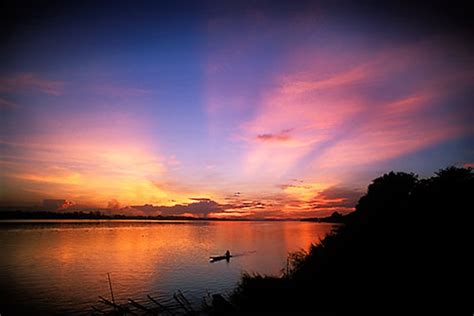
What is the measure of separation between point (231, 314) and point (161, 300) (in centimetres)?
1543

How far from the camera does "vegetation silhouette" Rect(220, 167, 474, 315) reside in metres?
15.5

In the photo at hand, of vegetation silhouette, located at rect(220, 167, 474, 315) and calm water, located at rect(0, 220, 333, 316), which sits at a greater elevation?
vegetation silhouette, located at rect(220, 167, 474, 315)

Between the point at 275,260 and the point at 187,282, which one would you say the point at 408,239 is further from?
the point at 275,260

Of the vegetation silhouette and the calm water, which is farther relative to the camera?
the calm water

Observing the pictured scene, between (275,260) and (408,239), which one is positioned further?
(275,260)

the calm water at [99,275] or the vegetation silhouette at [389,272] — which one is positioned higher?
the vegetation silhouette at [389,272]

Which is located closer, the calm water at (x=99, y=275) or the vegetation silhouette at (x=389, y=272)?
the vegetation silhouette at (x=389, y=272)

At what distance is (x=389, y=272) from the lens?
17453 millimetres

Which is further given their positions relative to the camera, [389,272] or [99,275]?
[99,275]

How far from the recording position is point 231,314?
830 inches

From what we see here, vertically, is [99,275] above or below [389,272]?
below

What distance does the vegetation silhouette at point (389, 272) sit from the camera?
50.7 ft

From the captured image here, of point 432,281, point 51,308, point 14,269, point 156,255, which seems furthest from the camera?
point 156,255

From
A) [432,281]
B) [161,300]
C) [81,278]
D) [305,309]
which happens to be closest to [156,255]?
[81,278]
